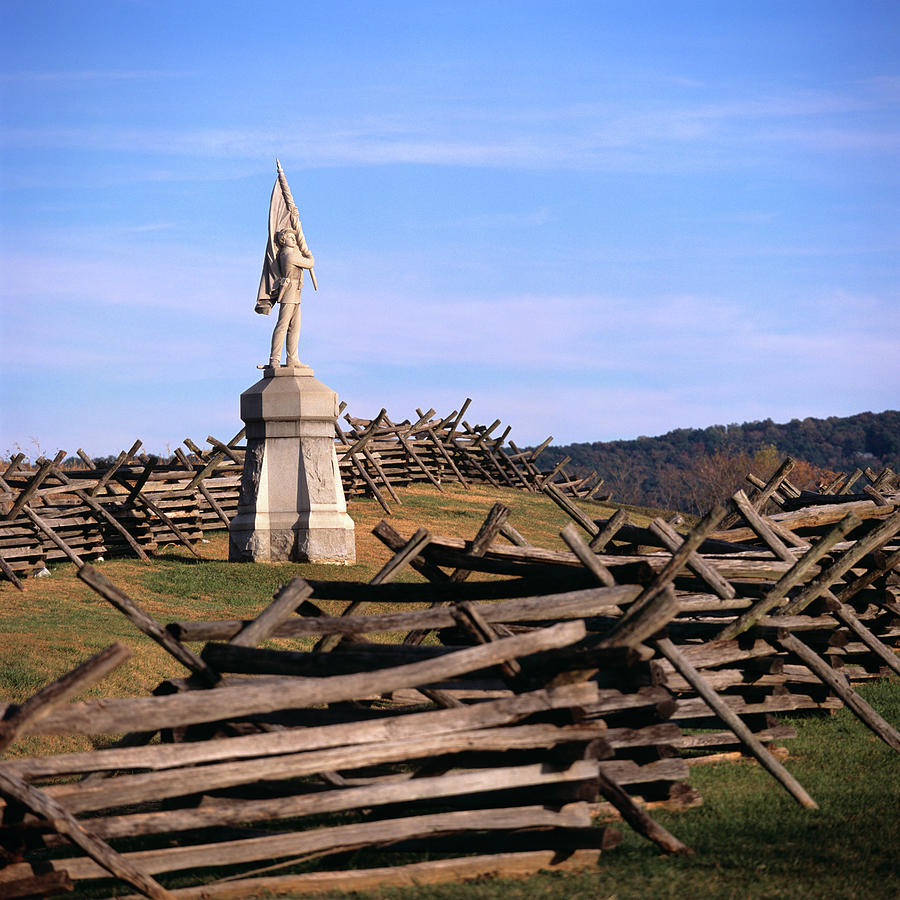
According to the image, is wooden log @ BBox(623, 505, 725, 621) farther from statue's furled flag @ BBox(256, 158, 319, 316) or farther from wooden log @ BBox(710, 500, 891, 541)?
statue's furled flag @ BBox(256, 158, 319, 316)

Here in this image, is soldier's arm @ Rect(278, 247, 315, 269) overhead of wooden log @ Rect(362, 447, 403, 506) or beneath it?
overhead

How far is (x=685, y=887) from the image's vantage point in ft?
18.2

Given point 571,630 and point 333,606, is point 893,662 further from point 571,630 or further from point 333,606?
point 333,606

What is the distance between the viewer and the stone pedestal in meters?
18.2

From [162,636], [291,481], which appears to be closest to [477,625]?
[162,636]

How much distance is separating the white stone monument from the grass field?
180 cm

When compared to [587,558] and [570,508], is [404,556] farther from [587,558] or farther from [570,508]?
[570,508]

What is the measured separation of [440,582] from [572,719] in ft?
5.82

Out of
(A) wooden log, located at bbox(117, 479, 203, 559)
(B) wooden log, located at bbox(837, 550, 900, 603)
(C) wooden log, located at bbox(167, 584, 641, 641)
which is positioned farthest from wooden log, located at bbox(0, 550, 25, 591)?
(B) wooden log, located at bbox(837, 550, 900, 603)

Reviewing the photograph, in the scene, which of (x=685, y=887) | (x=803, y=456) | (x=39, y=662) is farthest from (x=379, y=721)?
(x=803, y=456)

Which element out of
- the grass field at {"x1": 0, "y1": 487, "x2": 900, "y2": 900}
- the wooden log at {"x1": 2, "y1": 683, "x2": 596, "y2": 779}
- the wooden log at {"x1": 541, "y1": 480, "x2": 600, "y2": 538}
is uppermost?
the wooden log at {"x1": 541, "y1": 480, "x2": 600, "y2": 538}

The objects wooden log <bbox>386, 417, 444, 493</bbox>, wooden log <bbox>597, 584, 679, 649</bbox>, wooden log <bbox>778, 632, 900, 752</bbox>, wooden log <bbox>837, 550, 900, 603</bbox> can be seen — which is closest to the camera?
wooden log <bbox>597, 584, 679, 649</bbox>

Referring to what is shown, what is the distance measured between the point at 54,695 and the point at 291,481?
13483 millimetres

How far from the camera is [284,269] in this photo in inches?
765
